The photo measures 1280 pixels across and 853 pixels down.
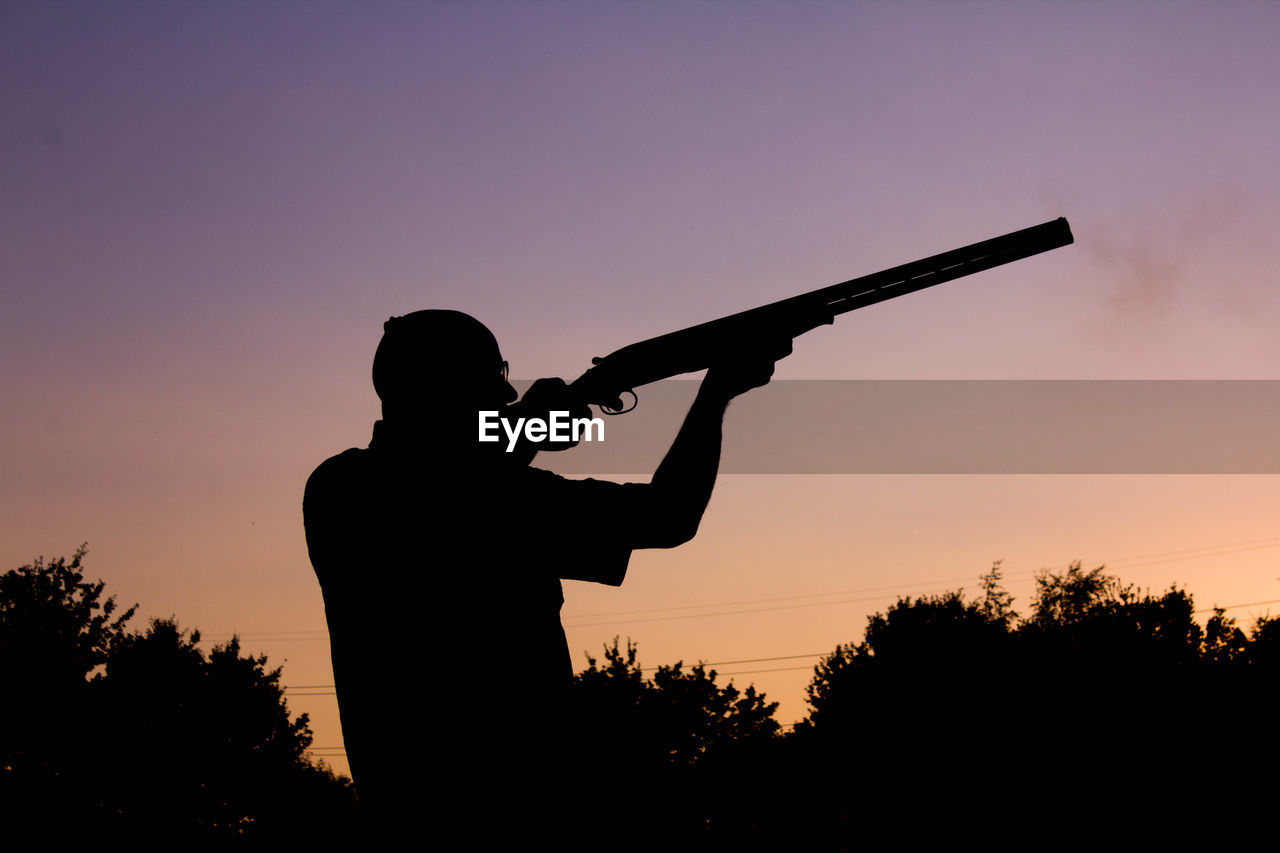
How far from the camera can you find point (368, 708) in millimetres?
2428

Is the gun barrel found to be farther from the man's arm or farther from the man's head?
the man's head

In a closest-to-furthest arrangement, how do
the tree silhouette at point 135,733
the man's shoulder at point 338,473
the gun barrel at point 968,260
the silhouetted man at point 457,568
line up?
the silhouetted man at point 457,568 < the man's shoulder at point 338,473 < the gun barrel at point 968,260 < the tree silhouette at point 135,733

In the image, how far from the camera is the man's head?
2801 millimetres

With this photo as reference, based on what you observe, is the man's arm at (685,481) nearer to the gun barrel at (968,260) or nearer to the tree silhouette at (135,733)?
the gun barrel at (968,260)

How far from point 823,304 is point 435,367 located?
79.8 inches

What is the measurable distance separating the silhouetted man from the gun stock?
129 cm

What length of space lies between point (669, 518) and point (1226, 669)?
63.2 m

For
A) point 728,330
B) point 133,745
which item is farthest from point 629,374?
point 133,745

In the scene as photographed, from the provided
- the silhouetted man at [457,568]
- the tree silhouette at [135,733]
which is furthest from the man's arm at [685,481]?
the tree silhouette at [135,733]

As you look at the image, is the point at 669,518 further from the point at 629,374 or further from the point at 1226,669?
the point at 1226,669

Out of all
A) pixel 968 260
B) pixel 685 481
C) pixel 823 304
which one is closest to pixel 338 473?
pixel 685 481

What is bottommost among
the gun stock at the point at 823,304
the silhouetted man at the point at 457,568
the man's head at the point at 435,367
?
the silhouetted man at the point at 457,568

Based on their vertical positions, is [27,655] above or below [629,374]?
above

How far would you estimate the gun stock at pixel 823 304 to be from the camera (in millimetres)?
4258
